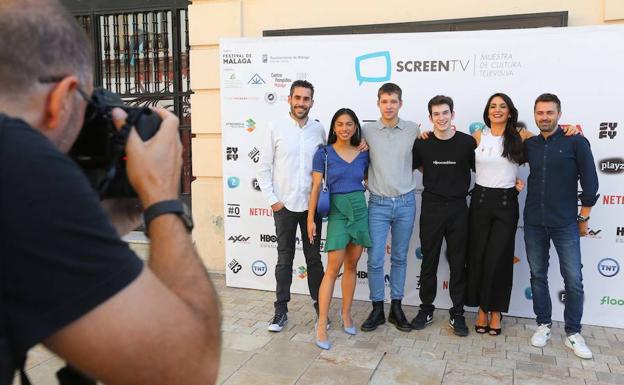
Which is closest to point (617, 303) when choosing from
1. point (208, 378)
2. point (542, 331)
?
point (542, 331)

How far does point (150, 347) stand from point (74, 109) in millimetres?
447

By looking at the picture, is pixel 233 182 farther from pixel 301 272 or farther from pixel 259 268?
pixel 301 272

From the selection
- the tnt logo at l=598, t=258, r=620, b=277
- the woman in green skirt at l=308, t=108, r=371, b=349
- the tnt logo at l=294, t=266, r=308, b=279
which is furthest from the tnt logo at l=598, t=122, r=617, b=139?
the tnt logo at l=294, t=266, r=308, b=279

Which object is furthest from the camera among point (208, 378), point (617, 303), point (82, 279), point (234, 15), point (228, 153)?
point (234, 15)

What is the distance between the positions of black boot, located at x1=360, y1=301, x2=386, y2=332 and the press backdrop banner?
22.3 inches

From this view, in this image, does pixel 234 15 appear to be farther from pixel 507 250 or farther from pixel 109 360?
pixel 109 360

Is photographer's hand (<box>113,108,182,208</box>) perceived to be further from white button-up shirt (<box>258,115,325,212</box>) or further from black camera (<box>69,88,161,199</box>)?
white button-up shirt (<box>258,115,325,212</box>)

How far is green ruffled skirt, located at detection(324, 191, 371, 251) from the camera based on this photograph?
14.9 ft

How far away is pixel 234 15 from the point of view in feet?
20.1

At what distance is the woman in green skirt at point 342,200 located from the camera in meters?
4.55

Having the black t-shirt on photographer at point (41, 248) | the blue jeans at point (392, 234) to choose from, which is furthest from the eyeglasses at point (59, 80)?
the blue jeans at point (392, 234)

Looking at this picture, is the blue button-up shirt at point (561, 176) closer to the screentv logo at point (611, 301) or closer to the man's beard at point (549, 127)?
the man's beard at point (549, 127)

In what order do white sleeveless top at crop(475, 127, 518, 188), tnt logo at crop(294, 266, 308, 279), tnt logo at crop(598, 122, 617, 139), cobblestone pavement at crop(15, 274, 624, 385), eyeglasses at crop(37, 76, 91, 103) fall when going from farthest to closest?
1. tnt logo at crop(294, 266, 308, 279)
2. tnt logo at crop(598, 122, 617, 139)
3. white sleeveless top at crop(475, 127, 518, 188)
4. cobblestone pavement at crop(15, 274, 624, 385)
5. eyeglasses at crop(37, 76, 91, 103)

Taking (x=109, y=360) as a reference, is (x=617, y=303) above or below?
below
